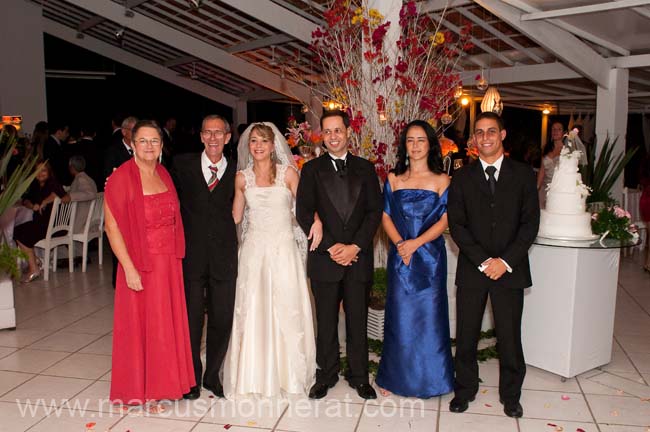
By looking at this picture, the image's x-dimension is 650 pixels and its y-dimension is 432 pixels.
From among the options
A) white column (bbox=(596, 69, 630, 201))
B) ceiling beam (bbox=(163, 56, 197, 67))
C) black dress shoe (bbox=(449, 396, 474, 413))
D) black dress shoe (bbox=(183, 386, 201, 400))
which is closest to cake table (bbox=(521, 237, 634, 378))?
black dress shoe (bbox=(449, 396, 474, 413))

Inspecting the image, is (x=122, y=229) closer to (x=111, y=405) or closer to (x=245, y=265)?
(x=245, y=265)

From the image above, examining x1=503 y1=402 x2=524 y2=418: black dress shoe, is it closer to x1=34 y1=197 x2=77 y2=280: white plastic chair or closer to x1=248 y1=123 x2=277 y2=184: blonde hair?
x1=248 y1=123 x2=277 y2=184: blonde hair

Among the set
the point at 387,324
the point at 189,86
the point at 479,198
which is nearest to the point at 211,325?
the point at 387,324

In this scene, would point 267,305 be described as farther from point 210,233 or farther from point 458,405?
point 458,405

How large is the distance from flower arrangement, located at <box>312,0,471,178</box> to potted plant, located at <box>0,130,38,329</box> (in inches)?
91.5

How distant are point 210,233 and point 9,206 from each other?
159cm

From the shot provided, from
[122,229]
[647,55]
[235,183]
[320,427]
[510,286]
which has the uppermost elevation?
[647,55]

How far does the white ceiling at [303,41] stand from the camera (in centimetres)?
773

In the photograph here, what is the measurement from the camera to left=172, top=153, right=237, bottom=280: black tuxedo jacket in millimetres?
3598

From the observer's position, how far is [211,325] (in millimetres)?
3785

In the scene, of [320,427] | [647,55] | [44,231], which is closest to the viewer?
[320,427]

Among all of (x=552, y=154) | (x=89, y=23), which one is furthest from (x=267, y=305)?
(x=89, y=23)

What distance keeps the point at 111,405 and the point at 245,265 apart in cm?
116

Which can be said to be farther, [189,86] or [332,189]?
[189,86]
